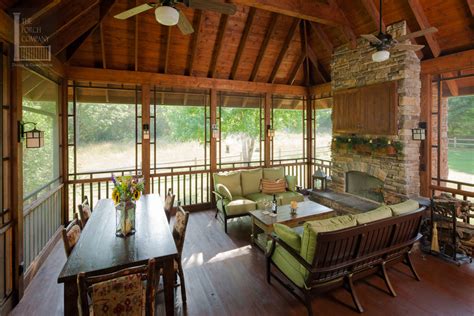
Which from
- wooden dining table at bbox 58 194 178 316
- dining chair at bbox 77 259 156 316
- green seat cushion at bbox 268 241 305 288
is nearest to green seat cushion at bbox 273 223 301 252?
green seat cushion at bbox 268 241 305 288

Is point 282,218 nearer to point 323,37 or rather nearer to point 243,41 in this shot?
point 243,41

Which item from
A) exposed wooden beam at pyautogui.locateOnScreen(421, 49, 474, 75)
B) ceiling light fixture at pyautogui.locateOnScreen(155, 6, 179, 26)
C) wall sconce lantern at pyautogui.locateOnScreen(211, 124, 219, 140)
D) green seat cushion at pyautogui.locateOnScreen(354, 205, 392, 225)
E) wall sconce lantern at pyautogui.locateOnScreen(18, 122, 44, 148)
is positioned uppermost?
exposed wooden beam at pyautogui.locateOnScreen(421, 49, 474, 75)

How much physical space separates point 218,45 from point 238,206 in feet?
12.1

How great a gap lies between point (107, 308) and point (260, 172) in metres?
4.64

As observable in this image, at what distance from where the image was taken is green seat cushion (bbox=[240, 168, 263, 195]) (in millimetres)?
5883

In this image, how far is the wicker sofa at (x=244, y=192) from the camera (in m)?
4.96

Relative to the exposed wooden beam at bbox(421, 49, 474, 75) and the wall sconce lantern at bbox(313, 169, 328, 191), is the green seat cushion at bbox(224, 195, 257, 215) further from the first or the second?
the exposed wooden beam at bbox(421, 49, 474, 75)

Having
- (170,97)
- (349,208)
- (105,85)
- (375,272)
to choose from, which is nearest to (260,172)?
(349,208)

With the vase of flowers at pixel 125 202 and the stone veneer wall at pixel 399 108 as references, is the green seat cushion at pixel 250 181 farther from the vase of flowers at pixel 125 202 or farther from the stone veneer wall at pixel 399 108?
the vase of flowers at pixel 125 202

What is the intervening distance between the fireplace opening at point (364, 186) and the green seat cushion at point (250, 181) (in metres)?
2.20

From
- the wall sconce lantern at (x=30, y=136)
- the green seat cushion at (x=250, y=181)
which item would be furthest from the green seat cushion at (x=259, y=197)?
the wall sconce lantern at (x=30, y=136)

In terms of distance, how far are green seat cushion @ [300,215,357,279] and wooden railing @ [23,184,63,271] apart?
3.45 metres

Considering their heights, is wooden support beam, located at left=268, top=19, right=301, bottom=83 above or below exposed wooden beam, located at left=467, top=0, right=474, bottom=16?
above

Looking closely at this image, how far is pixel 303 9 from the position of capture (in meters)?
4.66
